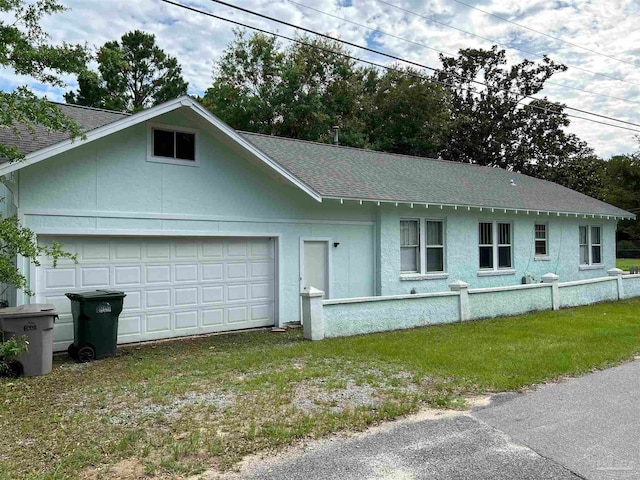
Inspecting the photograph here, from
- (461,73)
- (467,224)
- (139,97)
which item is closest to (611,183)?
(461,73)

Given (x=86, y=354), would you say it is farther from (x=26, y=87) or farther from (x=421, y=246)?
(x=421, y=246)

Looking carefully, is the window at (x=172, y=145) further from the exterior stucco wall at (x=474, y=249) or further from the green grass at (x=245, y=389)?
the exterior stucco wall at (x=474, y=249)

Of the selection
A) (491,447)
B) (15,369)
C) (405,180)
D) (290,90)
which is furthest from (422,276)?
(290,90)

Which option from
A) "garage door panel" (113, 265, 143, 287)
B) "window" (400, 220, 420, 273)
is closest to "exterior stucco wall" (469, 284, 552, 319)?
"window" (400, 220, 420, 273)

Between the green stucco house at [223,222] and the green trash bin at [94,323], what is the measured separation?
738 millimetres

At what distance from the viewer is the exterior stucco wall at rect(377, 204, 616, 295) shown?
13609 mm

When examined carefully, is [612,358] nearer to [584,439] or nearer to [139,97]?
[584,439]

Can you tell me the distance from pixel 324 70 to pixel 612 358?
2830 centimetres

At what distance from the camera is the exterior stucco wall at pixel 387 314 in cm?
1035

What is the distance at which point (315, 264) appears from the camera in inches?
492

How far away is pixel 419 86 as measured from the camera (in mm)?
32656

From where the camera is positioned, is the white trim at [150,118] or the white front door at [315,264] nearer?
the white trim at [150,118]

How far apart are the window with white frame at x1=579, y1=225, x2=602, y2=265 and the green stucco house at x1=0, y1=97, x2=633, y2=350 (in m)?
4.67

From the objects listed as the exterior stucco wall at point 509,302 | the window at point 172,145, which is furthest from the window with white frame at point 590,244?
the window at point 172,145
